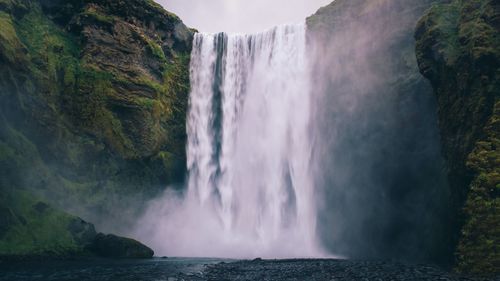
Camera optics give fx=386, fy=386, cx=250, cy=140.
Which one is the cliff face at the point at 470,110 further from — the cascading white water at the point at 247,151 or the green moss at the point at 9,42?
the green moss at the point at 9,42

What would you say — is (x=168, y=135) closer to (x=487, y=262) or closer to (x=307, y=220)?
(x=307, y=220)

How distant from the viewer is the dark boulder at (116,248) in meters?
24.4

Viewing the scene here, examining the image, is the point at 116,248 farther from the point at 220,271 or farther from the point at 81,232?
the point at 220,271

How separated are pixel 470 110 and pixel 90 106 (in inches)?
1086

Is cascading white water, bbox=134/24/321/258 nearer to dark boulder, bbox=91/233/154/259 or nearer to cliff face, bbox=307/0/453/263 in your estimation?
cliff face, bbox=307/0/453/263

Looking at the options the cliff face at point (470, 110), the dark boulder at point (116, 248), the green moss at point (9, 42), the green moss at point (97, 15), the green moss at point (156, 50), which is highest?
the green moss at point (97, 15)

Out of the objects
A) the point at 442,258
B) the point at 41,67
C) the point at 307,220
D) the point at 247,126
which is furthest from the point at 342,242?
the point at 41,67

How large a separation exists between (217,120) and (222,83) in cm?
414

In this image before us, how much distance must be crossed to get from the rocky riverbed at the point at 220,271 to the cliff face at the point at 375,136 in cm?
715

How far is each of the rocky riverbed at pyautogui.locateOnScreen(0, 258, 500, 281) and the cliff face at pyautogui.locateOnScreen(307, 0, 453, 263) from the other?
23.5 feet

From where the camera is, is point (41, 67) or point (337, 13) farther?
point (337, 13)

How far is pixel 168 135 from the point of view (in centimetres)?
3700

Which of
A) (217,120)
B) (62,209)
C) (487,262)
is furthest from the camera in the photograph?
(217,120)

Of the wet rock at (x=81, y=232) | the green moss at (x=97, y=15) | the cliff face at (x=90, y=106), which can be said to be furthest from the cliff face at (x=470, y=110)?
the green moss at (x=97, y=15)
